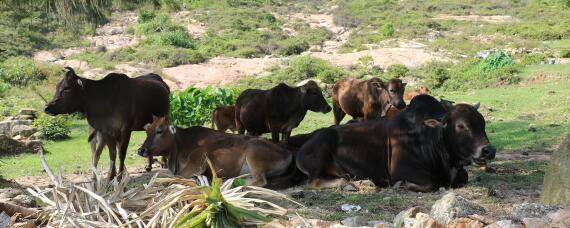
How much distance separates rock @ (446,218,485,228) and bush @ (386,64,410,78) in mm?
24301

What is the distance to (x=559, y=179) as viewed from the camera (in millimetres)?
6211

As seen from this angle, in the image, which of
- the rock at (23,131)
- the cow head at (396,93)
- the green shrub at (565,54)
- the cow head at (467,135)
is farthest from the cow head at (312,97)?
the green shrub at (565,54)

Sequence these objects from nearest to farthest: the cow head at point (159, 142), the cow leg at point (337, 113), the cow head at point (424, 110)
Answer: the cow head at point (424, 110) < the cow head at point (159, 142) < the cow leg at point (337, 113)

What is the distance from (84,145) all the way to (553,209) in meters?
12.5

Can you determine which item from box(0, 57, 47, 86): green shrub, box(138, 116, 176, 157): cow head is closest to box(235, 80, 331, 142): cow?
box(138, 116, 176, 157): cow head

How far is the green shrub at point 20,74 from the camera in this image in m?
28.0

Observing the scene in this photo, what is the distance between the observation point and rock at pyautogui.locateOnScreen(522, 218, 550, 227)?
427 centimetres

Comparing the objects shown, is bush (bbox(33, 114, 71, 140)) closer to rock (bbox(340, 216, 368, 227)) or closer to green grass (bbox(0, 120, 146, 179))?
green grass (bbox(0, 120, 146, 179))

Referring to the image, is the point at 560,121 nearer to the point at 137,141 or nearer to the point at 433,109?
the point at 433,109

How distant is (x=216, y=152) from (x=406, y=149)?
2.40m

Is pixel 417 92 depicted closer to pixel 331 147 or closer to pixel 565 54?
pixel 331 147

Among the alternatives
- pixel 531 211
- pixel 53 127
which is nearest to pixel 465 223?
pixel 531 211

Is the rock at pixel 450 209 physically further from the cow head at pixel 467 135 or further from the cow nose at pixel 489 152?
the cow head at pixel 467 135

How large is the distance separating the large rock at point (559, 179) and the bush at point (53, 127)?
40.9ft
